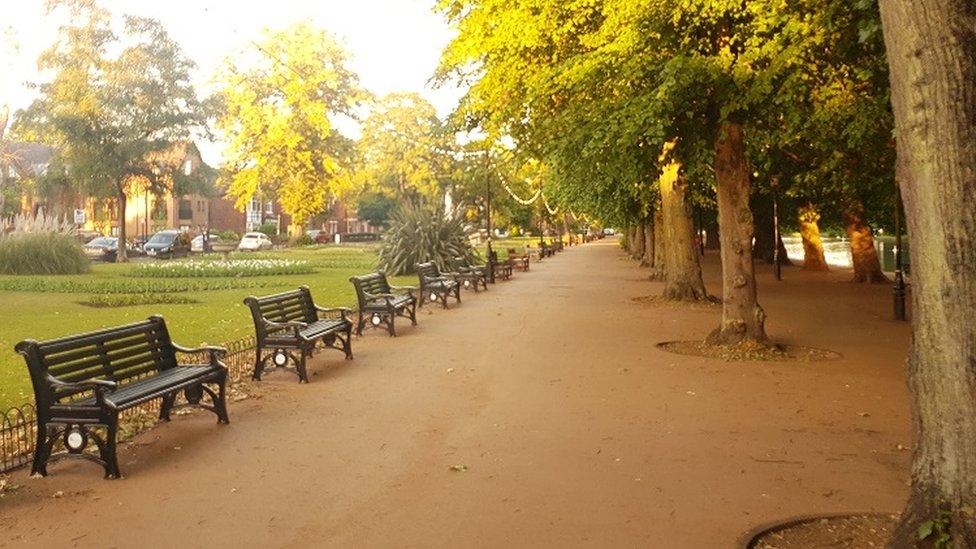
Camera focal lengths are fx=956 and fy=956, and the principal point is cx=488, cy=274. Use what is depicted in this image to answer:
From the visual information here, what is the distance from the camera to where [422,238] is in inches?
1220

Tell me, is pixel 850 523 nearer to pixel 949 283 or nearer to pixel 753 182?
pixel 949 283

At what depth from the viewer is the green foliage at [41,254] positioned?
30016mm

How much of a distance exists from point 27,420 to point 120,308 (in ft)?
36.7

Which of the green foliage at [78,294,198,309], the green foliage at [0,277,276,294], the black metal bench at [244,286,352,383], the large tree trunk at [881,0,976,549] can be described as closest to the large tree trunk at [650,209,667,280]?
the green foliage at [0,277,276,294]

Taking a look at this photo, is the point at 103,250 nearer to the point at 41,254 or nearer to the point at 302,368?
the point at 41,254

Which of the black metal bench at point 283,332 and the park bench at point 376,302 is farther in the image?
the park bench at point 376,302

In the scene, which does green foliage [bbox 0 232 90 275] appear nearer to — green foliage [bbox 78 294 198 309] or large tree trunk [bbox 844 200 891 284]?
green foliage [bbox 78 294 198 309]

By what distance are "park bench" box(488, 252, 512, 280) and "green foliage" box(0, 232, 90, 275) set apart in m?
13.6

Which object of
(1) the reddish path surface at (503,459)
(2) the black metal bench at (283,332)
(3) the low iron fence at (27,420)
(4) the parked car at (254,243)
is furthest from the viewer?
(4) the parked car at (254,243)

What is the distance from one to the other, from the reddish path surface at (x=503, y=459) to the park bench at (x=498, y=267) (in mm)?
17446

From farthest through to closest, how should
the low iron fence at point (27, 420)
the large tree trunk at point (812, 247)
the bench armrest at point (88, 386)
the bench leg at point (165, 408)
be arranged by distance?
the large tree trunk at point (812, 247)
the bench leg at point (165, 408)
the low iron fence at point (27, 420)
the bench armrest at point (88, 386)

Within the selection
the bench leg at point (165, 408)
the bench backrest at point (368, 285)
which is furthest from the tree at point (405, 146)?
the bench leg at point (165, 408)

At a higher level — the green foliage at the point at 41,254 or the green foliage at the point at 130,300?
the green foliage at the point at 41,254

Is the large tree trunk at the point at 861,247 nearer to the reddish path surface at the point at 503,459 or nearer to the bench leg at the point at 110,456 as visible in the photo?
the reddish path surface at the point at 503,459
